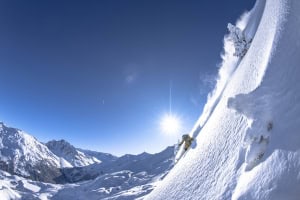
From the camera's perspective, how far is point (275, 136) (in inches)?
290

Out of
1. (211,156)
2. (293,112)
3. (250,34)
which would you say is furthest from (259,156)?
(250,34)

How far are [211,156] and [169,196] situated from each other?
265 cm

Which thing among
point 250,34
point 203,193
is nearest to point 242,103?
point 203,193

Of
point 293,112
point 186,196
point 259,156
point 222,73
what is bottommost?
point 186,196

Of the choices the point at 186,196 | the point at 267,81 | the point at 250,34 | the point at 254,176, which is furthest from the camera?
the point at 250,34

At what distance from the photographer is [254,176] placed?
727 cm

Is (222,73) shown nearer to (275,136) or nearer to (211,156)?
(211,156)

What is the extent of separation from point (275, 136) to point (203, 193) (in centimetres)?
328

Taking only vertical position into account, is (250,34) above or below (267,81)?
above

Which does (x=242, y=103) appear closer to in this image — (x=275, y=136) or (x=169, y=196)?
(x=275, y=136)

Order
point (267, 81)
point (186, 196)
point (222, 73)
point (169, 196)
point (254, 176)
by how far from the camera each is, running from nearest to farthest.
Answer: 1. point (254, 176)
2. point (267, 81)
3. point (186, 196)
4. point (169, 196)
5. point (222, 73)

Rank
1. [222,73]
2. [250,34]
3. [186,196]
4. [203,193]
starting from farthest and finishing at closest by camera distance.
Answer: [222,73] → [250,34] → [186,196] → [203,193]

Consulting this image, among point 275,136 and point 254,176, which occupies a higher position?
point 275,136

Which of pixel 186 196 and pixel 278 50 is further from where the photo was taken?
pixel 186 196
